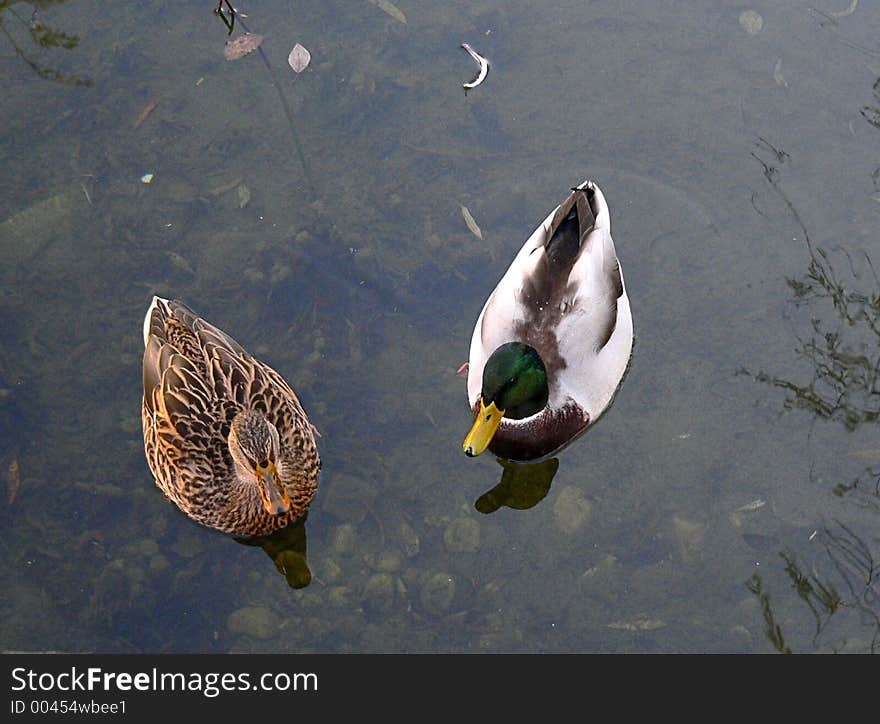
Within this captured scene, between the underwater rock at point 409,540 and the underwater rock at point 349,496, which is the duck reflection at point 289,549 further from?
the underwater rock at point 409,540

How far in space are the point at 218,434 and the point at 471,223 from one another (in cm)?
201

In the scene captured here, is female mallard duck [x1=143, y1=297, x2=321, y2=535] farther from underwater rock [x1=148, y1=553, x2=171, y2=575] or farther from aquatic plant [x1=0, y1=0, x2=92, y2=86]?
aquatic plant [x1=0, y1=0, x2=92, y2=86]

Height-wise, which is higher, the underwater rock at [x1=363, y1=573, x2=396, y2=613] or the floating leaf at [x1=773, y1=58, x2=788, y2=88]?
the floating leaf at [x1=773, y1=58, x2=788, y2=88]

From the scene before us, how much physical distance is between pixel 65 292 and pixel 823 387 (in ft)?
12.7

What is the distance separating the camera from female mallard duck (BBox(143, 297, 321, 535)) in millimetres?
4586

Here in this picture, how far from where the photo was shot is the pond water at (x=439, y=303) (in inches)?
187

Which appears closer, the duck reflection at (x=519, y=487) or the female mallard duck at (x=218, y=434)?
the female mallard duck at (x=218, y=434)

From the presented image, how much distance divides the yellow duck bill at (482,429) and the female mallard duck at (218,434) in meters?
0.70

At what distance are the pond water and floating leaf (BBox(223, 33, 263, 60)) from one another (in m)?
0.05

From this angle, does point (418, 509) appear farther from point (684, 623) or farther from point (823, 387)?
point (823, 387)

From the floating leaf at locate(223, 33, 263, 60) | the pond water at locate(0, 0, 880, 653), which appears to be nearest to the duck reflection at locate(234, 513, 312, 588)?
the pond water at locate(0, 0, 880, 653)

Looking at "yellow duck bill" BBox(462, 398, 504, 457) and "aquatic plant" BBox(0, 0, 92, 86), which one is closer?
"yellow duck bill" BBox(462, 398, 504, 457)

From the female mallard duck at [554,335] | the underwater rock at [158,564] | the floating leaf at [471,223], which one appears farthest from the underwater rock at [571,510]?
the underwater rock at [158,564]
